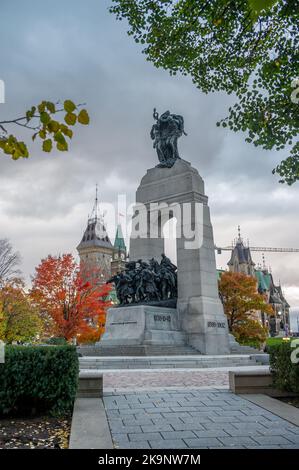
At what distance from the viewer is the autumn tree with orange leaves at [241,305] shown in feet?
146

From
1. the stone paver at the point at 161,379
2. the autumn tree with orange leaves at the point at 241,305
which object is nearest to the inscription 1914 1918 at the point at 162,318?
the stone paver at the point at 161,379

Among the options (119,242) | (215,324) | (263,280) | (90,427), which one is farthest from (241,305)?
(119,242)

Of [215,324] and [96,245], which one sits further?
[96,245]

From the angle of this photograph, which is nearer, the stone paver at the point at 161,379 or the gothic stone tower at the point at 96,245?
the stone paver at the point at 161,379

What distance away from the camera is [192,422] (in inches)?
261

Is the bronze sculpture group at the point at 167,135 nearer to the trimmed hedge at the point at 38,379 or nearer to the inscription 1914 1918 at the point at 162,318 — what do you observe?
the inscription 1914 1918 at the point at 162,318

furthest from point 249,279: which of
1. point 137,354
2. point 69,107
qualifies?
point 69,107

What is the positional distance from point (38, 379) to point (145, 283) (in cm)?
1580

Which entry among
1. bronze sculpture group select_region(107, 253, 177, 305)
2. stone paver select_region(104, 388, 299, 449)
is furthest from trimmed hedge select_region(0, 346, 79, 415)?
bronze sculpture group select_region(107, 253, 177, 305)

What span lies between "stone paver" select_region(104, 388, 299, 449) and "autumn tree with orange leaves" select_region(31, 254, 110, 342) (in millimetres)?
29634

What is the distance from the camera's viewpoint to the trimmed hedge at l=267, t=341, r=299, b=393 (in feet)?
27.5

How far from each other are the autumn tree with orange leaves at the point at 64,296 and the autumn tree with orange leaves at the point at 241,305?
13.2 m

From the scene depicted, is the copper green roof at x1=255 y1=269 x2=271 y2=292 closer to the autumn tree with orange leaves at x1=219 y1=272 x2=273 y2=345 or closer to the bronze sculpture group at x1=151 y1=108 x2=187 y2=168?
the autumn tree with orange leaves at x1=219 y1=272 x2=273 y2=345

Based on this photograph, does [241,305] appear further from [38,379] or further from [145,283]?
[38,379]
